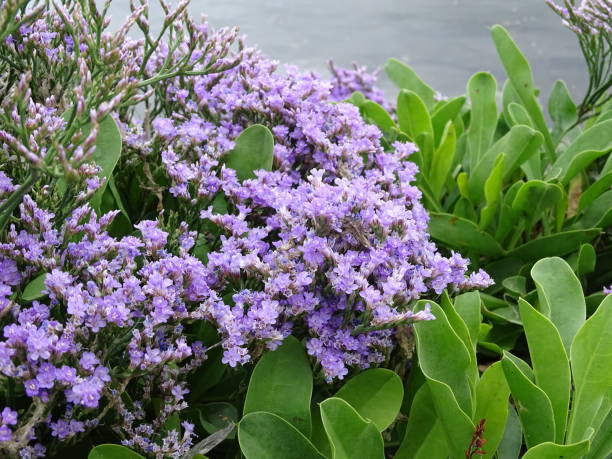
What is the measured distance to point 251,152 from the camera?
2146 mm

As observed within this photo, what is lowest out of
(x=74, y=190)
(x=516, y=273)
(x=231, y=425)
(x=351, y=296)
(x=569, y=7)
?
(x=516, y=273)

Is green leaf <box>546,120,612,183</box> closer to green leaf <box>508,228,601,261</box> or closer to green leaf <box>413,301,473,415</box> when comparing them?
green leaf <box>508,228,601,261</box>

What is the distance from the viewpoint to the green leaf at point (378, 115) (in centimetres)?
294

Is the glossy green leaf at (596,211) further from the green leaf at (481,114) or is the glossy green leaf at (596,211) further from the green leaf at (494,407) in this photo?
the green leaf at (494,407)

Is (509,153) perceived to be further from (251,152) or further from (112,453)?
(112,453)

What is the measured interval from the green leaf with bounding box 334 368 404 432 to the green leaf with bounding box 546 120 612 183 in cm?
135

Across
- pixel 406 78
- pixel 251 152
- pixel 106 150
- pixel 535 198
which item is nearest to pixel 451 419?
pixel 251 152

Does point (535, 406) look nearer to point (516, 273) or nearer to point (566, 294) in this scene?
point (566, 294)

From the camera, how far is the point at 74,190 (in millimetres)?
1733

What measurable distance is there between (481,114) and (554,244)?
66 centimetres

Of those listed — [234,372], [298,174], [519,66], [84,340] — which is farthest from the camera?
[519,66]

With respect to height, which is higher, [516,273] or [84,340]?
[84,340]

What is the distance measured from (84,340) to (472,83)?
7.00 ft

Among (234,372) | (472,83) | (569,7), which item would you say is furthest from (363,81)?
(234,372)
